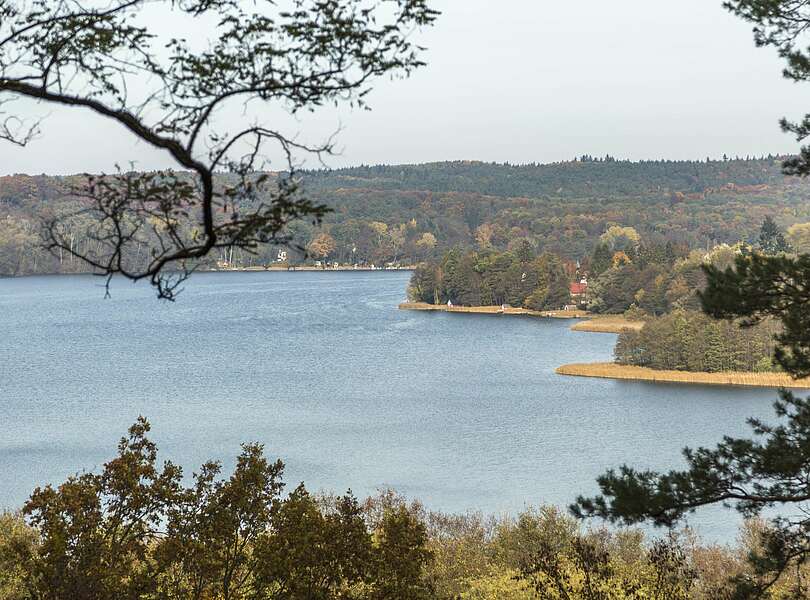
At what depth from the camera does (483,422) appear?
2980cm

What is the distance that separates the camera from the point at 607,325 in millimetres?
59875

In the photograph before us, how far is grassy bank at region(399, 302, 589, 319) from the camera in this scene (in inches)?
2667

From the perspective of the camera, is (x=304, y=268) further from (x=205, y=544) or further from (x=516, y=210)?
(x=205, y=544)

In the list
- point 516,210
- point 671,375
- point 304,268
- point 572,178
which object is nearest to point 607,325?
point 671,375

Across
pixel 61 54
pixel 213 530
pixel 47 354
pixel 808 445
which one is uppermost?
pixel 61 54

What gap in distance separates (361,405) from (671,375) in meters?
14.9

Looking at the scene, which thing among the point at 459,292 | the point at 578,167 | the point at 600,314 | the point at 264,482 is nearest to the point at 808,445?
the point at 264,482

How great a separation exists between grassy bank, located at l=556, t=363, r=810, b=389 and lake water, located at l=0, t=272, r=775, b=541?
1.11 meters

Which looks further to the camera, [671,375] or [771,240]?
[771,240]

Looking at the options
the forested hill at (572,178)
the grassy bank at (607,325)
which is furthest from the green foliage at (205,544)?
the forested hill at (572,178)

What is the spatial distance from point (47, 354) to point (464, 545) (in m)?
35.5

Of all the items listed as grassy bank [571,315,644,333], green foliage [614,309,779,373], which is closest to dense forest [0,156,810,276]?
grassy bank [571,315,644,333]

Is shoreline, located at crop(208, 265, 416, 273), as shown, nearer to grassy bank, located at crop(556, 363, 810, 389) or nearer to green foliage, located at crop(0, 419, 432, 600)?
grassy bank, located at crop(556, 363, 810, 389)

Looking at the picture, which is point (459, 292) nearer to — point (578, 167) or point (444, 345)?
point (444, 345)
